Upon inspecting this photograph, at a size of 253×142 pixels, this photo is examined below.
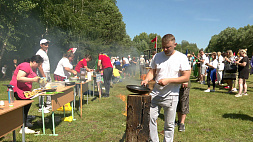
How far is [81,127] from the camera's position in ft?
16.0

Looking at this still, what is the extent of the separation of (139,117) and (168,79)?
2.35 ft

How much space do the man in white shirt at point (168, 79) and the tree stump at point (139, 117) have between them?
27 cm

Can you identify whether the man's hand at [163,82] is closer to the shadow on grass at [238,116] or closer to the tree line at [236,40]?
the shadow on grass at [238,116]

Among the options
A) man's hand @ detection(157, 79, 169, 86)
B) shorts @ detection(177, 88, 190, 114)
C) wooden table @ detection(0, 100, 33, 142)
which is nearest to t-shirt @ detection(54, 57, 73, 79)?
wooden table @ detection(0, 100, 33, 142)

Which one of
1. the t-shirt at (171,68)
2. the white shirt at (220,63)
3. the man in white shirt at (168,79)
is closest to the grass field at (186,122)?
the man in white shirt at (168,79)

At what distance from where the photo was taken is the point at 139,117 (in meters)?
2.83

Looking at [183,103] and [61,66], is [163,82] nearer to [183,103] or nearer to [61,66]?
[183,103]

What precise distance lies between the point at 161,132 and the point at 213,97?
4.98m

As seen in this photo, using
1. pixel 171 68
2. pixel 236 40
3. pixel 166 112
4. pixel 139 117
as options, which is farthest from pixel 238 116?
pixel 236 40

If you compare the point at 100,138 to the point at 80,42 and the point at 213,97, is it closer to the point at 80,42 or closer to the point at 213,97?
the point at 213,97

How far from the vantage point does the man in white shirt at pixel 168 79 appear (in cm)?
296

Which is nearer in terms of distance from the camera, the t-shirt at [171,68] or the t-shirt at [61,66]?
the t-shirt at [171,68]

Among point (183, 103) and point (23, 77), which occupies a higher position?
point (23, 77)

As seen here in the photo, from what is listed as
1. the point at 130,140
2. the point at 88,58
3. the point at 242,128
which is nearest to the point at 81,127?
the point at 130,140
